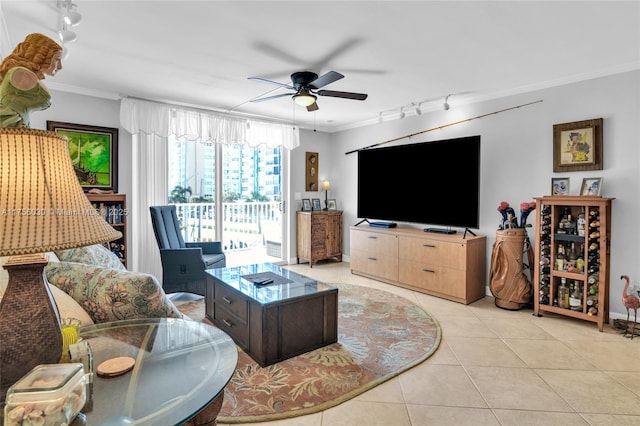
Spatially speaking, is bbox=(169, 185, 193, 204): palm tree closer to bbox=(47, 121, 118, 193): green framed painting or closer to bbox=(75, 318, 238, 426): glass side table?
bbox=(47, 121, 118, 193): green framed painting

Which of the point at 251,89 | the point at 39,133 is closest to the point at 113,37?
the point at 251,89

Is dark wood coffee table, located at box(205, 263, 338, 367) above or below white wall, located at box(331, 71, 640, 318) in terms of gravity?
below

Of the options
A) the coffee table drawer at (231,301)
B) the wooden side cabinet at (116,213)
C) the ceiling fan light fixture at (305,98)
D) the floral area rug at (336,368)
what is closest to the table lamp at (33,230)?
the floral area rug at (336,368)

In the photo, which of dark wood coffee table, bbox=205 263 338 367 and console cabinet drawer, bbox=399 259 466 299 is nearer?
dark wood coffee table, bbox=205 263 338 367

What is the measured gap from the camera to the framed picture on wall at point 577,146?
10.7 ft

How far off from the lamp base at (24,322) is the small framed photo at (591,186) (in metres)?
4.10

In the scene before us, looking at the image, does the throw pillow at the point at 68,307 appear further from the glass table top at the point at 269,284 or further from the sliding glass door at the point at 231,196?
the sliding glass door at the point at 231,196

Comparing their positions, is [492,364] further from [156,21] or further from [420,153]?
[156,21]

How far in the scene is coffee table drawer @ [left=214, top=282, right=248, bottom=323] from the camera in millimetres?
2582

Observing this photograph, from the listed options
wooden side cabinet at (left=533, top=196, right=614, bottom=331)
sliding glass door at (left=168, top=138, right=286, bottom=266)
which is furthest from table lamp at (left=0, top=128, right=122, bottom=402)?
sliding glass door at (left=168, top=138, right=286, bottom=266)

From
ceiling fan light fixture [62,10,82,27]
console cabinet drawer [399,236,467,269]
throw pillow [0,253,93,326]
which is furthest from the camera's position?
console cabinet drawer [399,236,467,269]

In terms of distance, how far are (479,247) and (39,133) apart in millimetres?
4111

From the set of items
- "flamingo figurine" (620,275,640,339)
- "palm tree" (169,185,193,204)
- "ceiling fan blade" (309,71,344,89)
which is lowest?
"flamingo figurine" (620,275,640,339)

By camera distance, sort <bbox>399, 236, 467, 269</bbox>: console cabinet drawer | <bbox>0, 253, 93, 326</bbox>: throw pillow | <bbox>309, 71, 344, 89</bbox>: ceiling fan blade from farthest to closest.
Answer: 1. <bbox>399, 236, 467, 269</bbox>: console cabinet drawer
2. <bbox>309, 71, 344, 89</bbox>: ceiling fan blade
3. <bbox>0, 253, 93, 326</bbox>: throw pillow
